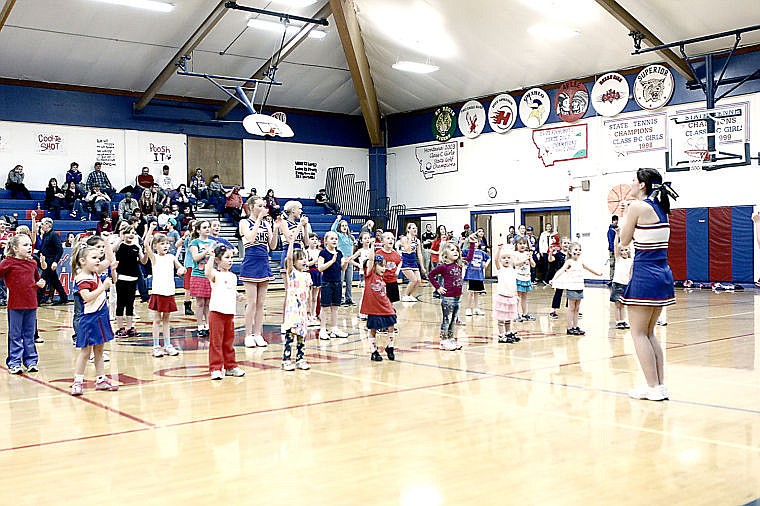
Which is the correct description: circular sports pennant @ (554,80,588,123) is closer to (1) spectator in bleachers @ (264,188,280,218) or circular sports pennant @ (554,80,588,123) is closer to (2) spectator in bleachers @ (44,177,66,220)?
(1) spectator in bleachers @ (264,188,280,218)

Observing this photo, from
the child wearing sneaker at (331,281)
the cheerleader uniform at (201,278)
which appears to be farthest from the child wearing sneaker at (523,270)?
the cheerleader uniform at (201,278)

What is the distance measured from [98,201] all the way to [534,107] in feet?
44.8

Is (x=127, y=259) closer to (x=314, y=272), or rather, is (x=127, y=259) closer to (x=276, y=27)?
(x=314, y=272)

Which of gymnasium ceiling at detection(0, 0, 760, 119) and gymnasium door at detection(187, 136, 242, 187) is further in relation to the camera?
gymnasium door at detection(187, 136, 242, 187)

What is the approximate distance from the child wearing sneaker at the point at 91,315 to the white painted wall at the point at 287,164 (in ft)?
68.1

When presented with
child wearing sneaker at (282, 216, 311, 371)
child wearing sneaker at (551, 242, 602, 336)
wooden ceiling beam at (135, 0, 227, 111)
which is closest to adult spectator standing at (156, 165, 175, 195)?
wooden ceiling beam at (135, 0, 227, 111)

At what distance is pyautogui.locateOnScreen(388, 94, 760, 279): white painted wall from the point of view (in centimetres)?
2003

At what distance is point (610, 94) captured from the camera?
72.6 feet

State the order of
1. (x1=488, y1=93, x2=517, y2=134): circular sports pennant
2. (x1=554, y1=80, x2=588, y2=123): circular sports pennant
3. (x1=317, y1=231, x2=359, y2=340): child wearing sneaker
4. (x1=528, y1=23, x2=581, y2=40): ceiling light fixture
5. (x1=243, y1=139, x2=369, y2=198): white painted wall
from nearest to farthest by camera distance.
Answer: (x1=317, y1=231, x2=359, y2=340): child wearing sneaker < (x1=528, y1=23, x2=581, y2=40): ceiling light fixture < (x1=554, y1=80, x2=588, y2=123): circular sports pennant < (x1=488, y1=93, x2=517, y2=134): circular sports pennant < (x1=243, y1=139, x2=369, y2=198): white painted wall

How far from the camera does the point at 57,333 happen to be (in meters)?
11.7

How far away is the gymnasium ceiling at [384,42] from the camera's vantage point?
18.9 meters

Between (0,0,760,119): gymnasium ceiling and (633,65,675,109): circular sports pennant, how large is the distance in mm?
409

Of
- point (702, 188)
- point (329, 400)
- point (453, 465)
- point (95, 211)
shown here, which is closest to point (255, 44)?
point (95, 211)

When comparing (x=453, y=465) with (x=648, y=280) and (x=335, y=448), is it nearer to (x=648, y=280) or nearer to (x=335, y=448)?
(x=335, y=448)
